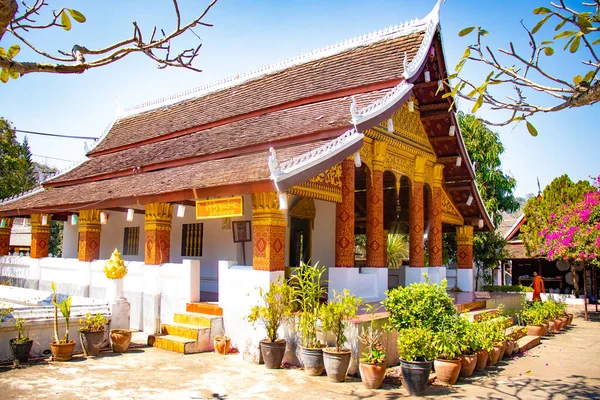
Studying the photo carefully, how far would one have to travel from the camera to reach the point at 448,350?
272 inches

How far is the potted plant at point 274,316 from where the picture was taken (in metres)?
7.55

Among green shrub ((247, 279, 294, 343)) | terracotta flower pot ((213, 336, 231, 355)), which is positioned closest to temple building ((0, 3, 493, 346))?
green shrub ((247, 279, 294, 343))

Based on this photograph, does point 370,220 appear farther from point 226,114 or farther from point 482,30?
point 482,30

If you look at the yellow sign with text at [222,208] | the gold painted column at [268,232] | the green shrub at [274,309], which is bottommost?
the green shrub at [274,309]

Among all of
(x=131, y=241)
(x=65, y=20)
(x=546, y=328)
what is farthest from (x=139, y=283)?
(x=546, y=328)

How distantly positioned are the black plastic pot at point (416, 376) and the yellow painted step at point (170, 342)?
3.68 metres

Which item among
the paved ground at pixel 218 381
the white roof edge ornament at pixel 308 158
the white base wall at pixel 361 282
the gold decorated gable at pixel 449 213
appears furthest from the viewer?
the gold decorated gable at pixel 449 213

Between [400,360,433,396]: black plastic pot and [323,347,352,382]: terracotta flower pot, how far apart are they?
845 millimetres

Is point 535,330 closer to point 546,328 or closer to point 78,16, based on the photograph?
point 546,328

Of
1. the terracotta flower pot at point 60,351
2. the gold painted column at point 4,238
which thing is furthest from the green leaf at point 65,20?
the gold painted column at point 4,238

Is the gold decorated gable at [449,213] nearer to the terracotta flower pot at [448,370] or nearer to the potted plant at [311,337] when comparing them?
the potted plant at [311,337]

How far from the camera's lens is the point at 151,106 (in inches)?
680

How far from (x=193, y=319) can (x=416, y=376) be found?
4144mm

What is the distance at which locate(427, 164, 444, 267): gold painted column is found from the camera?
1290 centimetres
